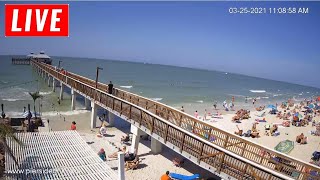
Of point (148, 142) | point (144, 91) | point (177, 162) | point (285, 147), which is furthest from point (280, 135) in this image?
point (144, 91)

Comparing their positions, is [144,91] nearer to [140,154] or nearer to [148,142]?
[148,142]

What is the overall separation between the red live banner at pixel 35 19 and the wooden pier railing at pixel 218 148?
5.82 m

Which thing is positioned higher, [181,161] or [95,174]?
[95,174]

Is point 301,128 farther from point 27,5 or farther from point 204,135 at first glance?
point 27,5

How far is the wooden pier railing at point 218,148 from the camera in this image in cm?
925

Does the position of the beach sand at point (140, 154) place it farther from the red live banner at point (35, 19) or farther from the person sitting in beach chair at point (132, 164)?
the red live banner at point (35, 19)

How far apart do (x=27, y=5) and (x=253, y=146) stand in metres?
12.7

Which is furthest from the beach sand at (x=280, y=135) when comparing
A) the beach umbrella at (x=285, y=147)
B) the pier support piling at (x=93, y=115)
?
the pier support piling at (x=93, y=115)

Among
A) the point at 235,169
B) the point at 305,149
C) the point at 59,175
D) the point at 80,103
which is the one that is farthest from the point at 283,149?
the point at 80,103

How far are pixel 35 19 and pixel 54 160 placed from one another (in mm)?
7182

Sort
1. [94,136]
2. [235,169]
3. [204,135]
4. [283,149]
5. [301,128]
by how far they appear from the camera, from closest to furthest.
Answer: [235,169] → [204,135] → [283,149] → [94,136] → [301,128]

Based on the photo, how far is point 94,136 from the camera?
62.1ft

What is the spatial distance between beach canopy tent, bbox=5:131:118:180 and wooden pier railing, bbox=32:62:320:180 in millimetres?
3569

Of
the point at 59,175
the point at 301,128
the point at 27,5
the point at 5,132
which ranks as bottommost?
the point at 301,128
